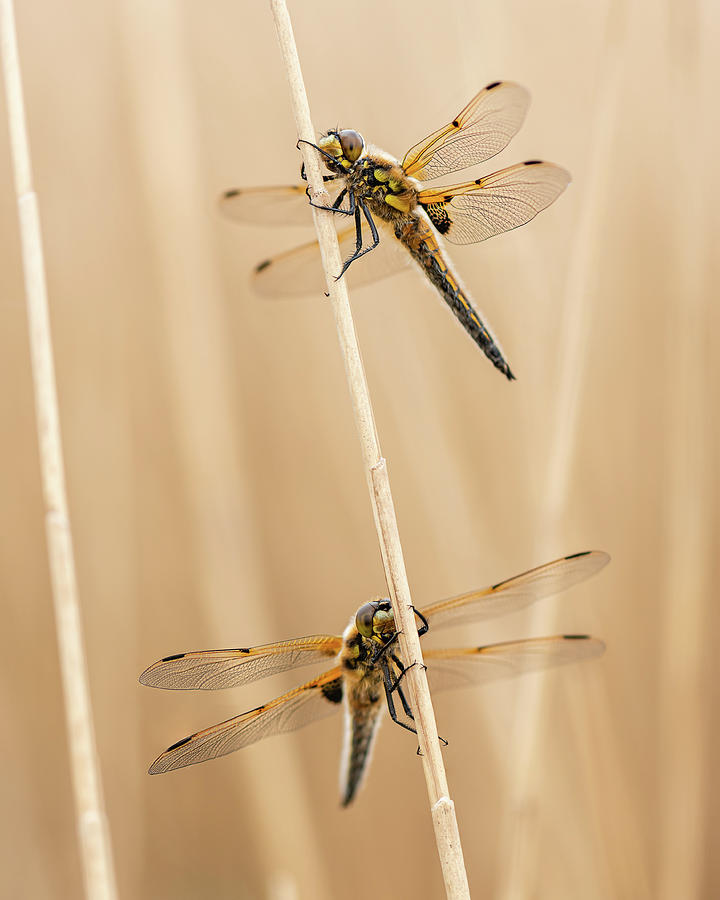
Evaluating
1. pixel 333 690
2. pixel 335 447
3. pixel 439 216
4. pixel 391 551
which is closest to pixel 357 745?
pixel 333 690

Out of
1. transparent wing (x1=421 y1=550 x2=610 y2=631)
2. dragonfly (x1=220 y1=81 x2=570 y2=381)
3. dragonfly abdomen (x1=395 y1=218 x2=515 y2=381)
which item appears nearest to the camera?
transparent wing (x1=421 y1=550 x2=610 y2=631)

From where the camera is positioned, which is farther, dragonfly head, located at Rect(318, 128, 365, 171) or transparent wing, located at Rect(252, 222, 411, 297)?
transparent wing, located at Rect(252, 222, 411, 297)

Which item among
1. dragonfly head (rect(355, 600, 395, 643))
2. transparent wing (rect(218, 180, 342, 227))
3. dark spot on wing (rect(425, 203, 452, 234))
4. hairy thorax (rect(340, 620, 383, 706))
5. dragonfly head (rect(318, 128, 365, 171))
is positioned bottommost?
hairy thorax (rect(340, 620, 383, 706))

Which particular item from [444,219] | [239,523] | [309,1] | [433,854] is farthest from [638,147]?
[433,854]

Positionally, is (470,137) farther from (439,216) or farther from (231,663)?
(231,663)

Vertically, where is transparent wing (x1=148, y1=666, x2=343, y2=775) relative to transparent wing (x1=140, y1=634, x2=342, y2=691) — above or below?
below

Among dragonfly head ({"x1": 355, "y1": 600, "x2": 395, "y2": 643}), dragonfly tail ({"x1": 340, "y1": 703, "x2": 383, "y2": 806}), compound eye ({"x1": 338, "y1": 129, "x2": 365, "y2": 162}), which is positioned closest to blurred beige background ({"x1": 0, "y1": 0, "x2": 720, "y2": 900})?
dragonfly tail ({"x1": 340, "y1": 703, "x2": 383, "y2": 806})

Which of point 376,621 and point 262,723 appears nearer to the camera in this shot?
point 376,621

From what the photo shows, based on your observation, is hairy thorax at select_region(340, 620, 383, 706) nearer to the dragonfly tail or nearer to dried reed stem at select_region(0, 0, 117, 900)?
the dragonfly tail
